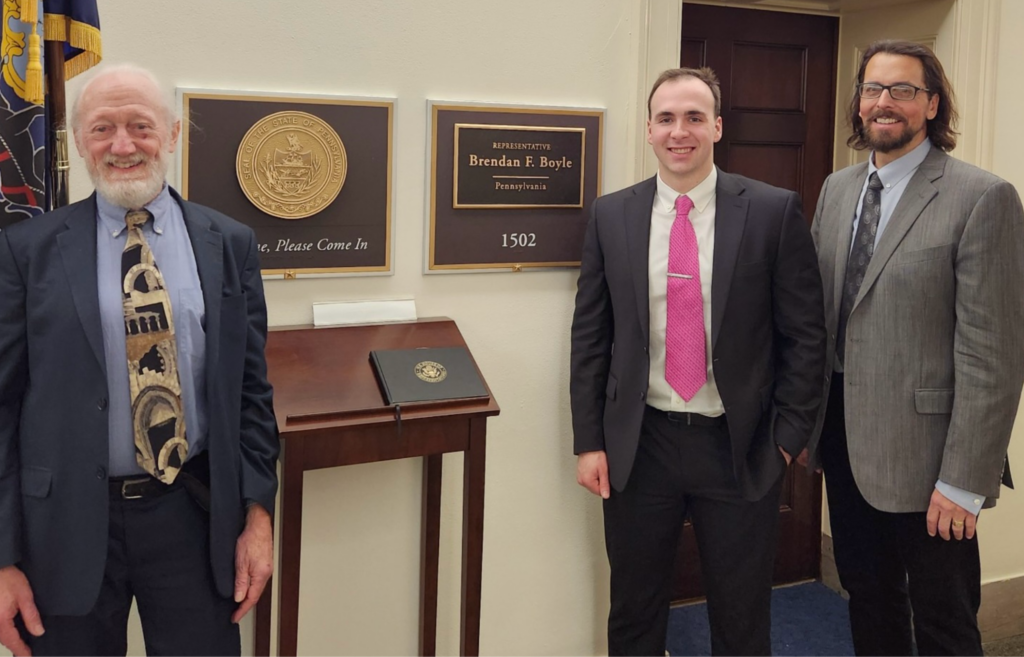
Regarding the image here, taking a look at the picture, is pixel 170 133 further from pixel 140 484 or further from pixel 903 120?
pixel 903 120

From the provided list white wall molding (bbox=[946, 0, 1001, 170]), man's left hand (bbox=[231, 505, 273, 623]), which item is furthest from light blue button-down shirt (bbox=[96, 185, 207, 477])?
white wall molding (bbox=[946, 0, 1001, 170])

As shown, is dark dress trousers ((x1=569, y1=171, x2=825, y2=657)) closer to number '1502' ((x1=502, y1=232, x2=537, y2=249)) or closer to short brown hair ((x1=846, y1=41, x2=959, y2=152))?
number '1502' ((x1=502, y1=232, x2=537, y2=249))

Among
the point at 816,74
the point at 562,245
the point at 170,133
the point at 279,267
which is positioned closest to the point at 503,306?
the point at 562,245

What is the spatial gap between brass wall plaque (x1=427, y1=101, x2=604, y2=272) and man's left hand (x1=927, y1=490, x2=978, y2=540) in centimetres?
105

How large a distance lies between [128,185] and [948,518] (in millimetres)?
1749

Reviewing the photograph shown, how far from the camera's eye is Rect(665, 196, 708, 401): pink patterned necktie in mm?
2041

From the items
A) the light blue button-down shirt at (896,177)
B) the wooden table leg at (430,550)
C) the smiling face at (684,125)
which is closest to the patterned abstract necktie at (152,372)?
the wooden table leg at (430,550)

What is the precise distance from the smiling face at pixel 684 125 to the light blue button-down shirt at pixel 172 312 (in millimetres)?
1067

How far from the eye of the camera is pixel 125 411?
59.7 inches

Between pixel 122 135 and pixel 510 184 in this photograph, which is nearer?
pixel 122 135

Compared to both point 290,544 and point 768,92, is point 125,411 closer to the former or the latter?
point 290,544

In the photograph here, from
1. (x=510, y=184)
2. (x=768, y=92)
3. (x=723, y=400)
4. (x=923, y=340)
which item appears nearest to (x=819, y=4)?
(x=768, y=92)

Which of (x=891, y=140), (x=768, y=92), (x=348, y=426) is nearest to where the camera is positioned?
(x=348, y=426)

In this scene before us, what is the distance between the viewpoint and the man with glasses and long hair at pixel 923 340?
1881mm
